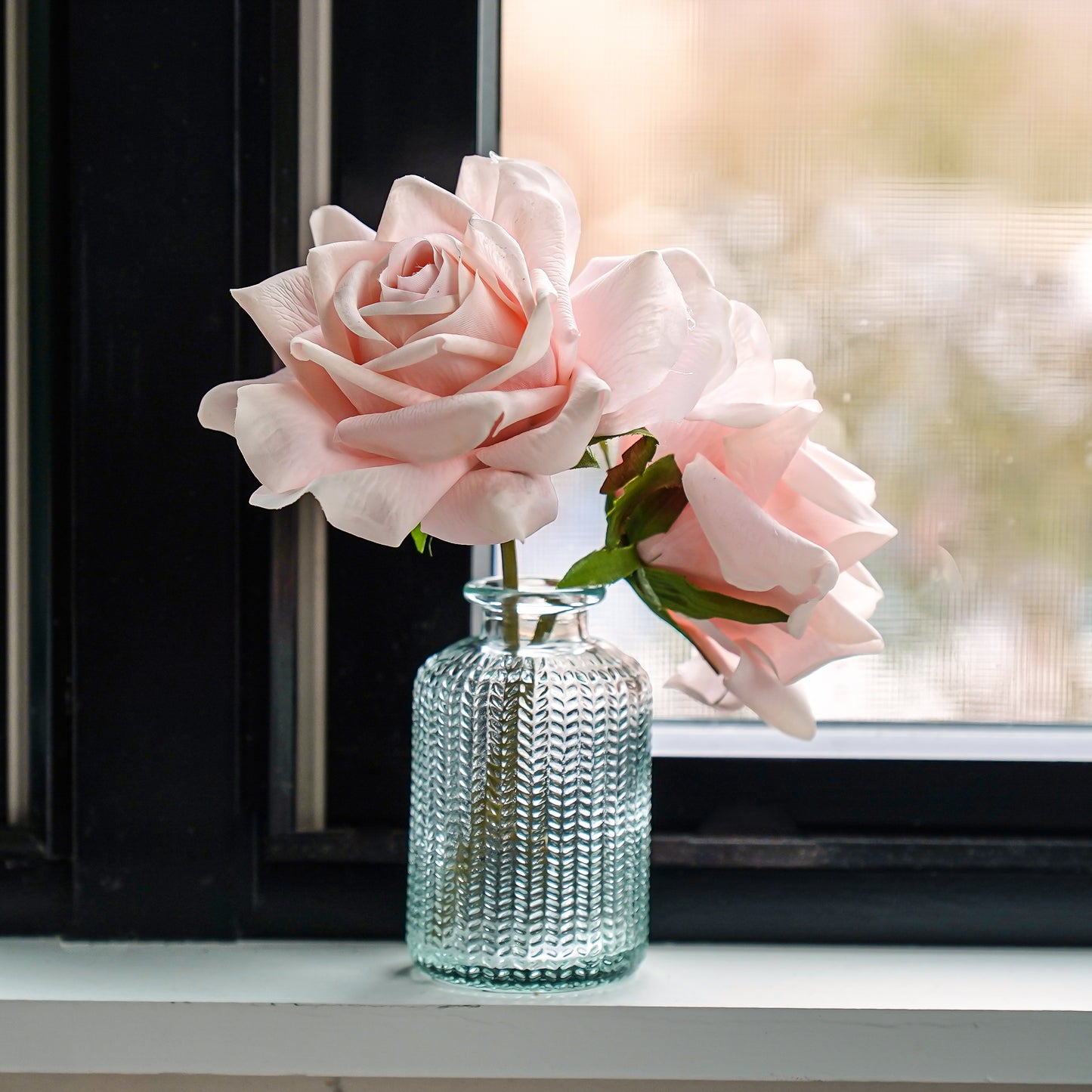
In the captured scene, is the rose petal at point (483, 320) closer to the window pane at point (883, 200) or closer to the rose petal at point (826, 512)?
the rose petal at point (826, 512)

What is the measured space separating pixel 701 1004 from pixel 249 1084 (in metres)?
0.28

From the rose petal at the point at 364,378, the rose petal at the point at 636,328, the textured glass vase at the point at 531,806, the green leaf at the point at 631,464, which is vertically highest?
the rose petal at the point at 636,328

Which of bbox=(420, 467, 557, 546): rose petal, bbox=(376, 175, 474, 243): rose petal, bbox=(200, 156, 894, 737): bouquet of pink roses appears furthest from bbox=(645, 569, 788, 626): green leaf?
bbox=(376, 175, 474, 243): rose petal

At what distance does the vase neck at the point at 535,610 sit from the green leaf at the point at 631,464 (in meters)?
0.06

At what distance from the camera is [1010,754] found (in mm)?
778

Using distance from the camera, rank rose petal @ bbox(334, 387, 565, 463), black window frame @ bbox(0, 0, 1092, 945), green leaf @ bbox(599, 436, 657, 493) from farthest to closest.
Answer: black window frame @ bbox(0, 0, 1092, 945), green leaf @ bbox(599, 436, 657, 493), rose petal @ bbox(334, 387, 565, 463)

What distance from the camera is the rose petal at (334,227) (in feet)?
1.89

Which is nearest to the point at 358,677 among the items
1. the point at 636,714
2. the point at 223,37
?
the point at 636,714

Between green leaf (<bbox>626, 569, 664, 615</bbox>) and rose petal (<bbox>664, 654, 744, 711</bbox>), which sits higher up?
green leaf (<bbox>626, 569, 664, 615</bbox>)

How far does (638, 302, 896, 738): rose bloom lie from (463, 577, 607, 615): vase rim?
0.05 meters

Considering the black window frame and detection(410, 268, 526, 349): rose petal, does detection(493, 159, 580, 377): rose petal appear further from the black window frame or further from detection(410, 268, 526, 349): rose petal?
the black window frame

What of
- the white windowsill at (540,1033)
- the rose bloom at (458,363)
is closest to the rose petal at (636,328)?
the rose bloom at (458,363)

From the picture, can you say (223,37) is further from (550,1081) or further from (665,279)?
(550,1081)

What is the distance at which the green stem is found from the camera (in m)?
0.61
